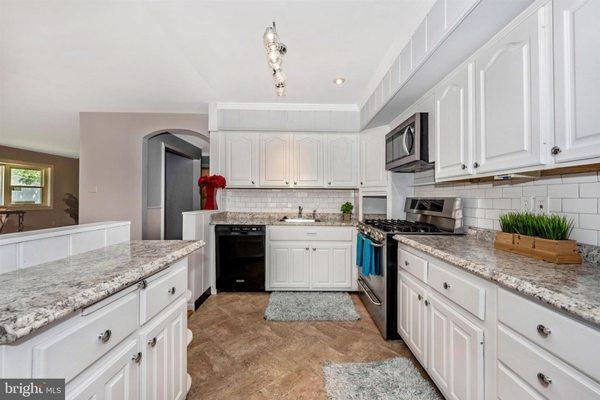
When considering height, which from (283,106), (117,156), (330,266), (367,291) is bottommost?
(367,291)

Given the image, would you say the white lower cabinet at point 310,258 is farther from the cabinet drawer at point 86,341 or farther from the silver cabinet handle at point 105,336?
the silver cabinet handle at point 105,336

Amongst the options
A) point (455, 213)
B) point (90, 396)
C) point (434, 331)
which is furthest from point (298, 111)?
point (90, 396)

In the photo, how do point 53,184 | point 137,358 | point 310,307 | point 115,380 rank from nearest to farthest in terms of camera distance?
point 115,380 → point 137,358 → point 310,307 → point 53,184

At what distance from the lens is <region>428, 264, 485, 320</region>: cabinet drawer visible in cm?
111

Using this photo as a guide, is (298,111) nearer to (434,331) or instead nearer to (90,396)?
(434,331)

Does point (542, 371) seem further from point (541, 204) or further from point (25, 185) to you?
point (25, 185)

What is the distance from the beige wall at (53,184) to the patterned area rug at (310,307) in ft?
24.8

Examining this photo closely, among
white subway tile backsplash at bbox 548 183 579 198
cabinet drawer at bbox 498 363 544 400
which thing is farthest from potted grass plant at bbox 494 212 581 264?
cabinet drawer at bbox 498 363 544 400

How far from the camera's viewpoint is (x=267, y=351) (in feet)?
6.44

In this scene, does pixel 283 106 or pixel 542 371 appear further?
pixel 283 106

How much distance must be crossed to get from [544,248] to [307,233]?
7.10 feet

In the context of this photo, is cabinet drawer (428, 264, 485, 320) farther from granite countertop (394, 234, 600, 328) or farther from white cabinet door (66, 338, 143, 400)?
white cabinet door (66, 338, 143, 400)

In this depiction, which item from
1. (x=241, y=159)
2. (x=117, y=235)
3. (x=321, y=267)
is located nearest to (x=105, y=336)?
(x=117, y=235)

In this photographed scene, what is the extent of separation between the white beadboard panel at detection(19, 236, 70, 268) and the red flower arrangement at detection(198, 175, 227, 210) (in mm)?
2048
